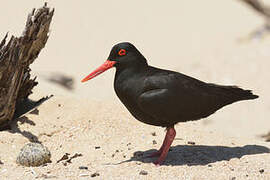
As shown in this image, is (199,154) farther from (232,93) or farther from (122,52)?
(122,52)

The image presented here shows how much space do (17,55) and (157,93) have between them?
7.16ft

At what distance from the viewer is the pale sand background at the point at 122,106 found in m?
5.69

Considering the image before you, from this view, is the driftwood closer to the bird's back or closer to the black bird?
the black bird

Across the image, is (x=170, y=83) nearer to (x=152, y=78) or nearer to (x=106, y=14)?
(x=152, y=78)

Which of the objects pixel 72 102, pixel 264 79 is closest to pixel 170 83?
pixel 72 102

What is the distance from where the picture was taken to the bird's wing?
5512 mm

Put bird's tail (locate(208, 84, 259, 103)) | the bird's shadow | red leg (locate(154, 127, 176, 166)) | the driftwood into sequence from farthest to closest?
the driftwood < bird's tail (locate(208, 84, 259, 103)) < the bird's shadow < red leg (locate(154, 127, 176, 166))

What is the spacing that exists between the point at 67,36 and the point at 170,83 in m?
16.7

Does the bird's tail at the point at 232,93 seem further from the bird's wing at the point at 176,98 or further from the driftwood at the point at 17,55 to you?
the driftwood at the point at 17,55

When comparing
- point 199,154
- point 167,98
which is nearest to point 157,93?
point 167,98

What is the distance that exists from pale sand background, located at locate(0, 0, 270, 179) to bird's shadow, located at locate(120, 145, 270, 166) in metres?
0.01

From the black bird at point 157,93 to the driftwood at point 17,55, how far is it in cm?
128

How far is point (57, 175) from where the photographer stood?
5.06m

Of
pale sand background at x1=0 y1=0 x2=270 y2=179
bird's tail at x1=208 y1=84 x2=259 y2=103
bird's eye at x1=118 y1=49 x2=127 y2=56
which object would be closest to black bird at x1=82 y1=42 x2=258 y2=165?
bird's eye at x1=118 y1=49 x2=127 y2=56
